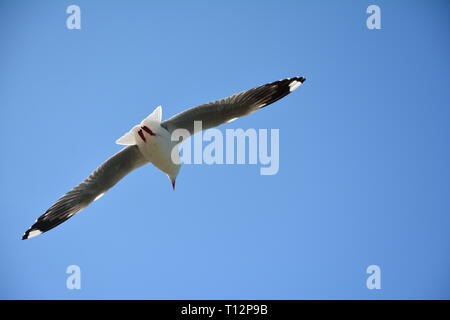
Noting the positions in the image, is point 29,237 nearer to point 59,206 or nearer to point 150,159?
point 59,206

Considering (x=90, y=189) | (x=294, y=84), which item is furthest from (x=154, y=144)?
(x=294, y=84)

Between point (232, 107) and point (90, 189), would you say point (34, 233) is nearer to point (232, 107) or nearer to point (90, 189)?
point (90, 189)

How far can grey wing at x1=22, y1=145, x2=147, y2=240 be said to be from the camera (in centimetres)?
600

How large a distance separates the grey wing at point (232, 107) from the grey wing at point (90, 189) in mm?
586

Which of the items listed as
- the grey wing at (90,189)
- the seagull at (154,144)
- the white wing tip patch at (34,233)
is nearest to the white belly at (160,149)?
the seagull at (154,144)

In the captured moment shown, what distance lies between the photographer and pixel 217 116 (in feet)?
18.7

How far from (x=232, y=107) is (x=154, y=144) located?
775mm

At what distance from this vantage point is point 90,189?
607cm

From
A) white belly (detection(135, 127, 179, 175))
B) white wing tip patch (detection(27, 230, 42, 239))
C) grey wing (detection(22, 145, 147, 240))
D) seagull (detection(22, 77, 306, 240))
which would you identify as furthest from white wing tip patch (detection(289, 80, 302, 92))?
white wing tip patch (detection(27, 230, 42, 239))

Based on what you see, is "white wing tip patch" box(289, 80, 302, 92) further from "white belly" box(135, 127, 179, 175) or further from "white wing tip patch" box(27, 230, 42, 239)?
"white wing tip patch" box(27, 230, 42, 239)

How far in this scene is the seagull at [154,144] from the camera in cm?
565

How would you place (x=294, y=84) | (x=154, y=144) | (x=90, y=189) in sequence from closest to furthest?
(x=154, y=144)
(x=294, y=84)
(x=90, y=189)

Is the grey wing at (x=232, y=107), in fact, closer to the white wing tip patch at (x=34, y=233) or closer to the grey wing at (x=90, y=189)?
the grey wing at (x=90, y=189)
